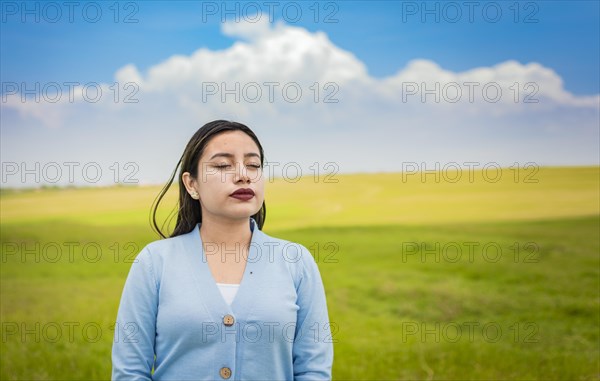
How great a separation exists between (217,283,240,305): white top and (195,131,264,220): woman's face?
0.25m

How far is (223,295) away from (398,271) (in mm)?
5036

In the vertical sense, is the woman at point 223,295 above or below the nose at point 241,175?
below

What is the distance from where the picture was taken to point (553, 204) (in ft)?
24.7

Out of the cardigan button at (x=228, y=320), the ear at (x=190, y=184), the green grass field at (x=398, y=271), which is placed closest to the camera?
the cardigan button at (x=228, y=320)

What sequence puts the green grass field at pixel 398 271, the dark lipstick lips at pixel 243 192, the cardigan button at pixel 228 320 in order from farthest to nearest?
the green grass field at pixel 398 271 < the dark lipstick lips at pixel 243 192 < the cardigan button at pixel 228 320

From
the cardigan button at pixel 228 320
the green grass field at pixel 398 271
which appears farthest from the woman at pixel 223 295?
the green grass field at pixel 398 271

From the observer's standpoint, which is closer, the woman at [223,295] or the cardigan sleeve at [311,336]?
the woman at [223,295]

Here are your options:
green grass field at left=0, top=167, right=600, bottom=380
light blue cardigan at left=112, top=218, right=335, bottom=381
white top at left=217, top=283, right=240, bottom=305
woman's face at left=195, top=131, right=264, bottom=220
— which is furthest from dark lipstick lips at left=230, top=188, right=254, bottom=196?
green grass field at left=0, top=167, right=600, bottom=380

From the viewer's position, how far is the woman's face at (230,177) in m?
2.17

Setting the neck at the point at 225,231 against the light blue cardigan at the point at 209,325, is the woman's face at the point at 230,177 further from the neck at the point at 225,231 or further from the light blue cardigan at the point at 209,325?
the light blue cardigan at the point at 209,325

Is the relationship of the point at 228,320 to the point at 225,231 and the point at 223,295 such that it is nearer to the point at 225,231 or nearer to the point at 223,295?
the point at 223,295

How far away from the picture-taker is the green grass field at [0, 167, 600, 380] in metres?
5.12

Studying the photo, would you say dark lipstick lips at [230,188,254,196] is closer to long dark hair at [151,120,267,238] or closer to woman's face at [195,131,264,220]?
woman's face at [195,131,264,220]

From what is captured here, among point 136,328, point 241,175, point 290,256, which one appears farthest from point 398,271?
point 136,328
